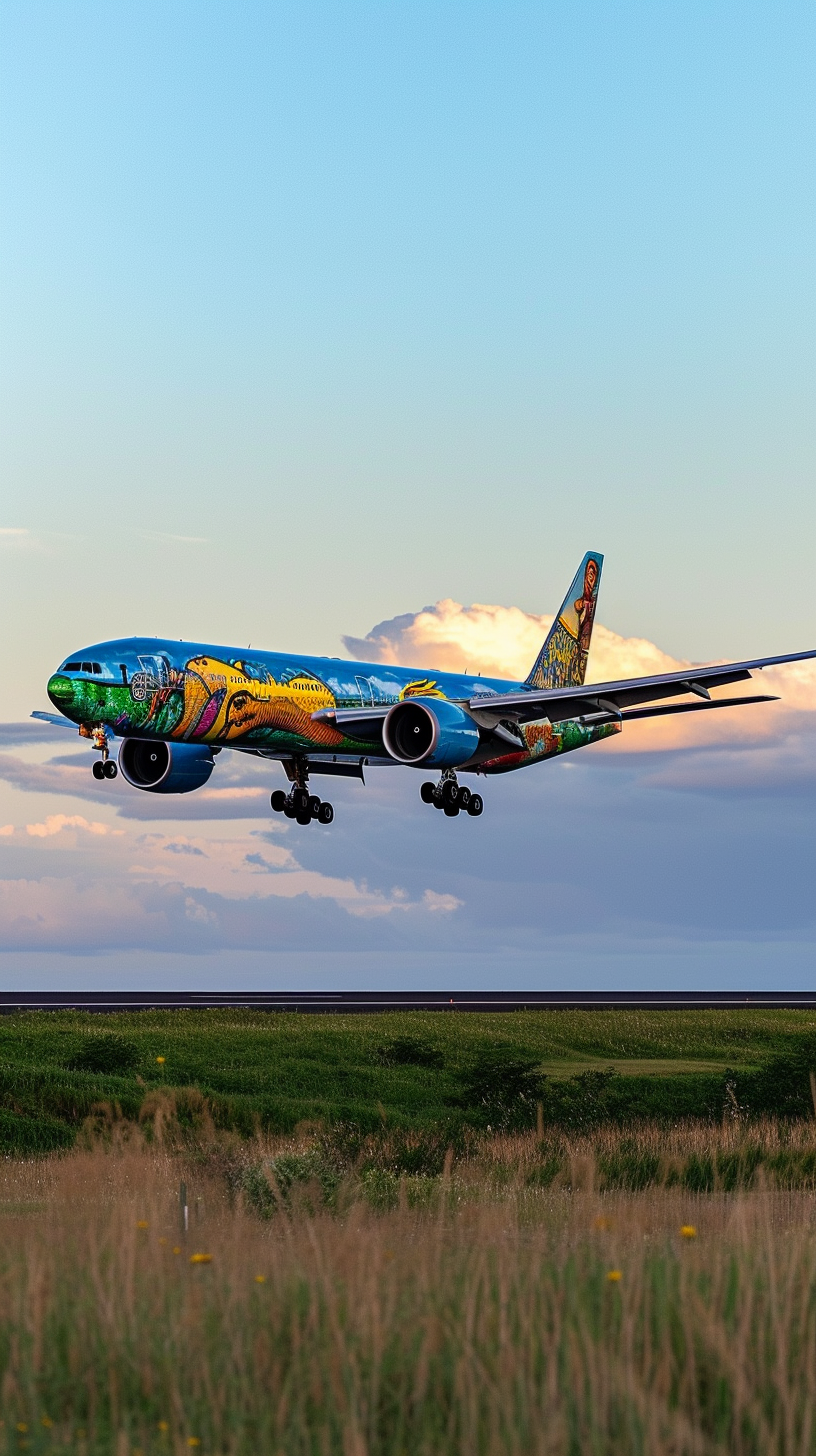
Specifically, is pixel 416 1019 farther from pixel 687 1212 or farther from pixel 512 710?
pixel 687 1212

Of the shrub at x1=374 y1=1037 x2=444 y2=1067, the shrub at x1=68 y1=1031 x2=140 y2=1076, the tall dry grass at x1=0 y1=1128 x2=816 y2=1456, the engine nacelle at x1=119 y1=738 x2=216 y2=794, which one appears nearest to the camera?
the tall dry grass at x1=0 y1=1128 x2=816 y2=1456

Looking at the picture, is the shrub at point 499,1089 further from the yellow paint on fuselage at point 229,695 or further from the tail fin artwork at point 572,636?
the tail fin artwork at point 572,636

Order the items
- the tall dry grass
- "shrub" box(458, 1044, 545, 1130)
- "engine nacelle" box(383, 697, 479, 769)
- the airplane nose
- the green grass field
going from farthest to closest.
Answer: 1. "engine nacelle" box(383, 697, 479, 769)
2. the airplane nose
3. "shrub" box(458, 1044, 545, 1130)
4. the green grass field
5. the tall dry grass

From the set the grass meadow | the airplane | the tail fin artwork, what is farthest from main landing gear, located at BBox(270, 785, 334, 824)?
the grass meadow

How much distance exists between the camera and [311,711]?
5056 centimetres

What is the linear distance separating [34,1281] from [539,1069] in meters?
39.9

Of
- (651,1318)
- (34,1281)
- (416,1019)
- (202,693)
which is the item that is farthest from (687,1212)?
(416,1019)

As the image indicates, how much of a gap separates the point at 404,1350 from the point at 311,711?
40.9m

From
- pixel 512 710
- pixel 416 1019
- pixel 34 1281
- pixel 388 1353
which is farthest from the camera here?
pixel 416 1019

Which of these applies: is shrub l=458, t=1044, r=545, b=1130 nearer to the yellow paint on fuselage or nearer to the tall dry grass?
the yellow paint on fuselage

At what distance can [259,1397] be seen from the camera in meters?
9.34

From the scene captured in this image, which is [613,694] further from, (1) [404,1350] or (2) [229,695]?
(1) [404,1350]

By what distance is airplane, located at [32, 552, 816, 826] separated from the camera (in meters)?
45.0

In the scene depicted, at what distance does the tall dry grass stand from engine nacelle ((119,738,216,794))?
132 feet
